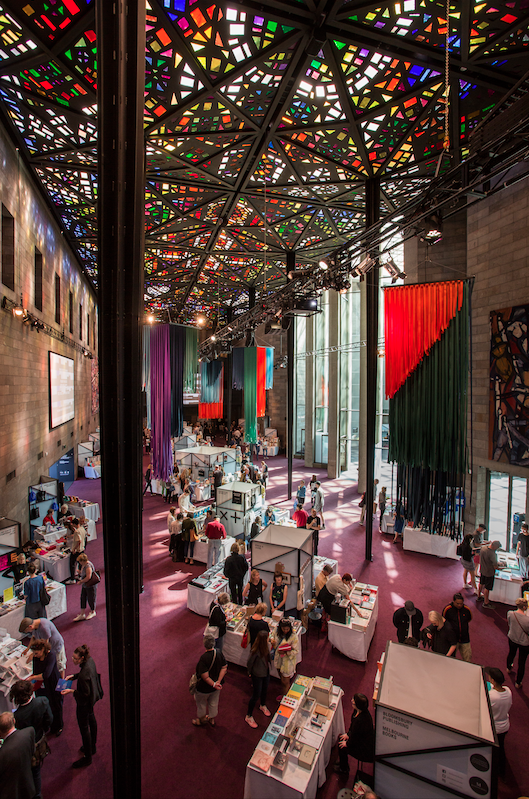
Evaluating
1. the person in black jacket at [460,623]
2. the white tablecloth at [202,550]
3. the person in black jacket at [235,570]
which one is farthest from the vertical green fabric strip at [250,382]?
the person in black jacket at [460,623]

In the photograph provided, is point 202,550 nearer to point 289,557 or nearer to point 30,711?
point 289,557

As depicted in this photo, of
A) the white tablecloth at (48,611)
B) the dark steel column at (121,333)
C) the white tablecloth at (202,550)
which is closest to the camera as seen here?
the dark steel column at (121,333)

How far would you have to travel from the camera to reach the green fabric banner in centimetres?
484

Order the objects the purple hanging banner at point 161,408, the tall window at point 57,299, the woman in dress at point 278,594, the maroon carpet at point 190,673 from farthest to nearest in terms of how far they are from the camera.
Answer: the tall window at point 57,299
the purple hanging banner at point 161,408
the woman in dress at point 278,594
the maroon carpet at point 190,673

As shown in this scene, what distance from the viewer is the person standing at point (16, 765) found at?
2836 mm

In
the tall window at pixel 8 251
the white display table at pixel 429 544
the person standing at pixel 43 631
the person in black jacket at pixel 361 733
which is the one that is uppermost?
the tall window at pixel 8 251

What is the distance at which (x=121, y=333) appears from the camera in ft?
8.80

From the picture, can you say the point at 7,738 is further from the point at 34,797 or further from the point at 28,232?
the point at 28,232

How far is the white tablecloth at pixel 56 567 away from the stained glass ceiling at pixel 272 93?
726 centimetres

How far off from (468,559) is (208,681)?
5.24 meters

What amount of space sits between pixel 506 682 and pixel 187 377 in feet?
27.5

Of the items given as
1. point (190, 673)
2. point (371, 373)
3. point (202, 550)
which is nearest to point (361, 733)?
point (190, 673)

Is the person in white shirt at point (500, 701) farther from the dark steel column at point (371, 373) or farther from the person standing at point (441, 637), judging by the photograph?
the dark steel column at point (371, 373)

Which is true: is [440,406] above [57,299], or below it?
below
